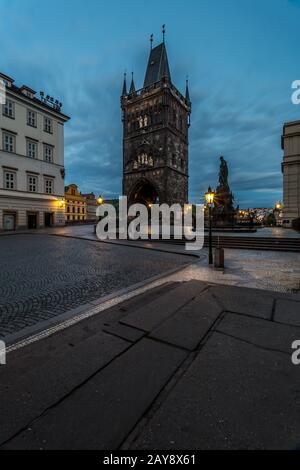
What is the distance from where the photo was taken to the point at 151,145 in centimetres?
4278

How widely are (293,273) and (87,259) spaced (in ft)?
31.1

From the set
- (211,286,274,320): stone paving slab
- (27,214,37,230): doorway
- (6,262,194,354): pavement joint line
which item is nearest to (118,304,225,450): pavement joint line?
(211,286,274,320): stone paving slab

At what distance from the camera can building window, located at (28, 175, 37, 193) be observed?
1187 inches

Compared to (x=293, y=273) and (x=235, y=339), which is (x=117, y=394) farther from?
(x=293, y=273)

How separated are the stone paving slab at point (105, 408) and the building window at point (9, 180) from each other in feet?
102

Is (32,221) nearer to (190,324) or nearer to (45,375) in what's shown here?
(190,324)

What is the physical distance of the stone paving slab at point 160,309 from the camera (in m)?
4.38

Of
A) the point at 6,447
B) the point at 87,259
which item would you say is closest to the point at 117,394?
the point at 6,447

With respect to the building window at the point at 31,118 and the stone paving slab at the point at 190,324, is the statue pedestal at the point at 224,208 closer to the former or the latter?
the stone paving slab at the point at 190,324

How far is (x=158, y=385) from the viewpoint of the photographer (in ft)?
8.89

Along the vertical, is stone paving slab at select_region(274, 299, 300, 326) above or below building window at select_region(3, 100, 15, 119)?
below

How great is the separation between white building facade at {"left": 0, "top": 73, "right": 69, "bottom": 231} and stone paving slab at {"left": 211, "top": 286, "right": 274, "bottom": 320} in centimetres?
2951

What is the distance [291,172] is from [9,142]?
3930cm

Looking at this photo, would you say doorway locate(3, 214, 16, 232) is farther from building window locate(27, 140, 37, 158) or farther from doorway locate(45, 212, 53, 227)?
building window locate(27, 140, 37, 158)
